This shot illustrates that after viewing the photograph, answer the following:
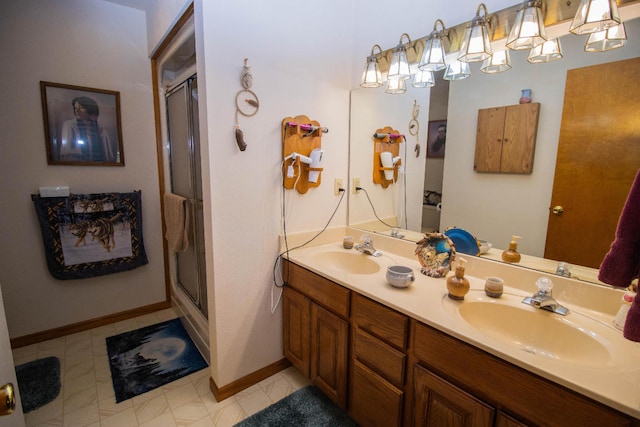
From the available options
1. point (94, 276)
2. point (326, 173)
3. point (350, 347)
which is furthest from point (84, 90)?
point (350, 347)

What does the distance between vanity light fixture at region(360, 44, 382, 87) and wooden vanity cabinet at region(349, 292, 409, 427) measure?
1.24 m

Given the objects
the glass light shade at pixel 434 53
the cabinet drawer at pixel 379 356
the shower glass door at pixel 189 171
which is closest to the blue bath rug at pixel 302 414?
the cabinet drawer at pixel 379 356

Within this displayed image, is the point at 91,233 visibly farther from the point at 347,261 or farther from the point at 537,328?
the point at 537,328

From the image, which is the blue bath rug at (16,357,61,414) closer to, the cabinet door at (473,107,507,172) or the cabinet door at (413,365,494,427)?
the cabinet door at (413,365,494,427)

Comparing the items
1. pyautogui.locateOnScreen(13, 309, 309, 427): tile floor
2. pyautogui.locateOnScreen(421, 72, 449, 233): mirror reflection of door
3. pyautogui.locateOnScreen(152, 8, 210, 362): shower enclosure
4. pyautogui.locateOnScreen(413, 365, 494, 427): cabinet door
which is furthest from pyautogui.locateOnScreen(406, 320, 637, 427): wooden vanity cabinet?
pyautogui.locateOnScreen(152, 8, 210, 362): shower enclosure

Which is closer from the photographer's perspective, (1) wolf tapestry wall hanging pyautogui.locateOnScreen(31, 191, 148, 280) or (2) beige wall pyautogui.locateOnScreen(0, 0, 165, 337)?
(2) beige wall pyautogui.locateOnScreen(0, 0, 165, 337)

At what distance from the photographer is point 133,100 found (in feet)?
7.80

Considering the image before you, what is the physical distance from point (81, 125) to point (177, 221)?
100 centimetres

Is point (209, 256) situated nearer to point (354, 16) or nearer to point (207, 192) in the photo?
→ point (207, 192)

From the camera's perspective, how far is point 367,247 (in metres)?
1.78

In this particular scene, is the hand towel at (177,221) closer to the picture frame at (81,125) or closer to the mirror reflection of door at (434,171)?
the picture frame at (81,125)

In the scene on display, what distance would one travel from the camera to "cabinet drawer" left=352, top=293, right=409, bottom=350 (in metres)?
1.14

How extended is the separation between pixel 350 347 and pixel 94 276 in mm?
2139

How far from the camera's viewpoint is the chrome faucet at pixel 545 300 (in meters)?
1.07
